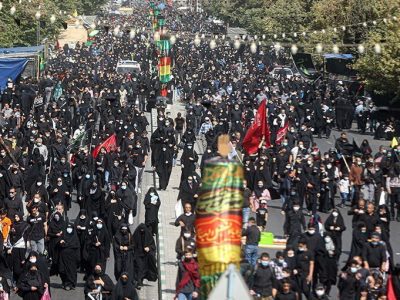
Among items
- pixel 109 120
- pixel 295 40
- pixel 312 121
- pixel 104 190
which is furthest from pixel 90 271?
pixel 295 40

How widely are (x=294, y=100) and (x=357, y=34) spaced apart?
47.3ft

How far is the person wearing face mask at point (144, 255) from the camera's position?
71.5 ft

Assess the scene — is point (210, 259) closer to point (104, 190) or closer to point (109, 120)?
point (104, 190)

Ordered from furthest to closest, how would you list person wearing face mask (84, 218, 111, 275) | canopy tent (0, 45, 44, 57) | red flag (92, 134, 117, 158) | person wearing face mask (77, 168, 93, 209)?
canopy tent (0, 45, 44, 57) → red flag (92, 134, 117, 158) → person wearing face mask (77, 168, 93, 209) → person wearing face mask (84, 218, 111, 275)

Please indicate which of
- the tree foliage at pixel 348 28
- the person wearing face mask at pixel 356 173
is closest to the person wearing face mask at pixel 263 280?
the person wearing face mask at pixel 356 173

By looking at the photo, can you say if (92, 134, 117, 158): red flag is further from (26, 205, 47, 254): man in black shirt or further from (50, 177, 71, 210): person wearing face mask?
(26, 205, 47, 254): man in black shirt

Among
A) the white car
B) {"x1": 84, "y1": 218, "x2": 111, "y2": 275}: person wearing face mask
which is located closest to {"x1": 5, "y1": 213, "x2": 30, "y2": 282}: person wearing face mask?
{"x1": 84, "y1": 218, "x2": 111, "y2": 275}: person wearing face mask

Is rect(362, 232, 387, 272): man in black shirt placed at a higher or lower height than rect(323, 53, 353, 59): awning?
higher

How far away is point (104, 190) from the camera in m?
29.2

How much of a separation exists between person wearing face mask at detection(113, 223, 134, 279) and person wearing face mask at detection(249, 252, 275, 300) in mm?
2924

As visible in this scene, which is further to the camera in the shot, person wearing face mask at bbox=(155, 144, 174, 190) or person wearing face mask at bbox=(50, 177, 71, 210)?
person wearing face mask at bbox=(155, 144, 174, 190)

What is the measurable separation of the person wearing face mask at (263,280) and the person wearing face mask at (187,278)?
0.79 meters

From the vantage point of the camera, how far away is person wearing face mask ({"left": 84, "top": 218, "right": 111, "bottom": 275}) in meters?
22.3

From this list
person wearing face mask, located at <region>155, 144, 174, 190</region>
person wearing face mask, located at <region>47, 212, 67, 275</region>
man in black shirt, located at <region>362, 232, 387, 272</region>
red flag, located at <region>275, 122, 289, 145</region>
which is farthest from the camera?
red flag, located at <region>275, 122, 289, 145</region>
